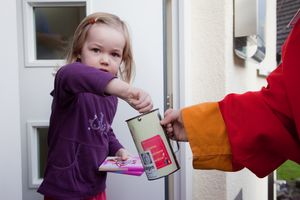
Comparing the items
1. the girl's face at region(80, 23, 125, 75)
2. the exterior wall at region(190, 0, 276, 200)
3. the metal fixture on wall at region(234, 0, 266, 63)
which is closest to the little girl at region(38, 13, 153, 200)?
the girl's face at region(80, 23, 125, 75)

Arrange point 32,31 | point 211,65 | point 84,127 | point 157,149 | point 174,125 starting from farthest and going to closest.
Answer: point 211,65 < point 32,31 < point 84,127 < point 174,125 < point 157,149

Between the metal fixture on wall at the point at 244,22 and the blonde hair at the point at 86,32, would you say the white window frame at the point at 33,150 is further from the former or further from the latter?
the metal fixture on wall at the point at 244,22

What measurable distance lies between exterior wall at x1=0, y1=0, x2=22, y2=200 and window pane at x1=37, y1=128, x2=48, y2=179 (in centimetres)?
29

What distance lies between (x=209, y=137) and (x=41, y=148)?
0.69m

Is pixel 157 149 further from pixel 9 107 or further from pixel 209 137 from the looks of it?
pixel 9 107

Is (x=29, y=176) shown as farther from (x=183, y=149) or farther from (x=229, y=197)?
(x=229, y=197)

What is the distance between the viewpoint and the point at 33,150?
41.5 inches

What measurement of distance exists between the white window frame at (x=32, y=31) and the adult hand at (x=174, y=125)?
54 centimetres

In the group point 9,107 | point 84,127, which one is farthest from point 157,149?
point 9,107

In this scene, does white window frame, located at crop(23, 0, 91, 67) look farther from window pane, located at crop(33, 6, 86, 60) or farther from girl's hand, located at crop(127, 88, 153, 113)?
girl's hand, located at crop(127, 88, 153, 113)

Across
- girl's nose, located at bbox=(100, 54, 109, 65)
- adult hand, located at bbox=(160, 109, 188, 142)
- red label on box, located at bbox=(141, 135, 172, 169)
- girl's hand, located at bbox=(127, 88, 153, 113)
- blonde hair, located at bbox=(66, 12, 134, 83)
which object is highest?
blonde hair, located at bbox=(66, 12, 134, 83)

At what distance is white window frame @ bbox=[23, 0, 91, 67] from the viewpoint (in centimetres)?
103

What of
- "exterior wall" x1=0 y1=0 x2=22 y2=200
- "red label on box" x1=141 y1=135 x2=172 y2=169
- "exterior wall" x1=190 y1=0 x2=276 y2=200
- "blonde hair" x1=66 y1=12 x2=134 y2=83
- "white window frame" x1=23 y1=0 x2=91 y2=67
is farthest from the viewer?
"exterior wall" x1=190 y1=0 x2=276 y2=200

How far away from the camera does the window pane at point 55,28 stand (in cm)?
107
